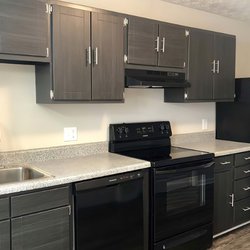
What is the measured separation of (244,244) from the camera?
10.4 feet

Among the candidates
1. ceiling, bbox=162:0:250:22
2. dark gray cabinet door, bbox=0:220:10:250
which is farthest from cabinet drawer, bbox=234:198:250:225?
dark gray cabinet door, bbox=0:220:10:250

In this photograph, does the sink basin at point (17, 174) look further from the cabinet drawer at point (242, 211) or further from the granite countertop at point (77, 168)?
the cabinet drawer at point (242, 211)

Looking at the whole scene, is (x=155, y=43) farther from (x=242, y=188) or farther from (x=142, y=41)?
(x=242, y=188)

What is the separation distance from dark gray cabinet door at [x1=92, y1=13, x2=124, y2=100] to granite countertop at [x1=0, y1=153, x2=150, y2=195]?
1.76 feet

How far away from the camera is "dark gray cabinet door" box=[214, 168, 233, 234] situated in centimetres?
Result: 319

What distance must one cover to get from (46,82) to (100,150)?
2.94 feet

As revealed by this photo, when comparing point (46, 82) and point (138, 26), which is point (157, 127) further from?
point (46, 82)

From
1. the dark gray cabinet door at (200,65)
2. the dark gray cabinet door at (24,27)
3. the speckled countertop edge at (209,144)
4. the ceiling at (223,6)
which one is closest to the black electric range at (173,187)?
the speckled countertop edge at (209,144)

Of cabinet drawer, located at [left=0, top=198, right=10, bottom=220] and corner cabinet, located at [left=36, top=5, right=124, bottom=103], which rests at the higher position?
corner cabinet, located at [left=36, top=5, right=124, bottom=103]

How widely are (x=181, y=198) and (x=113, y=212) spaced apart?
2.37 feet

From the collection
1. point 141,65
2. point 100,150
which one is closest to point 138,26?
point 141,65

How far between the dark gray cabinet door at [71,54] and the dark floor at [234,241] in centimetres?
201

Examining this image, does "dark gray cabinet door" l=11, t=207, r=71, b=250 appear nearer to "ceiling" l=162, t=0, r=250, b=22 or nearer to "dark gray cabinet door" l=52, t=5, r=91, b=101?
"dark gray cabinet door" l=52, t=5, r=91, b=101

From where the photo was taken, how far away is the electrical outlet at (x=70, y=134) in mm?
2804
